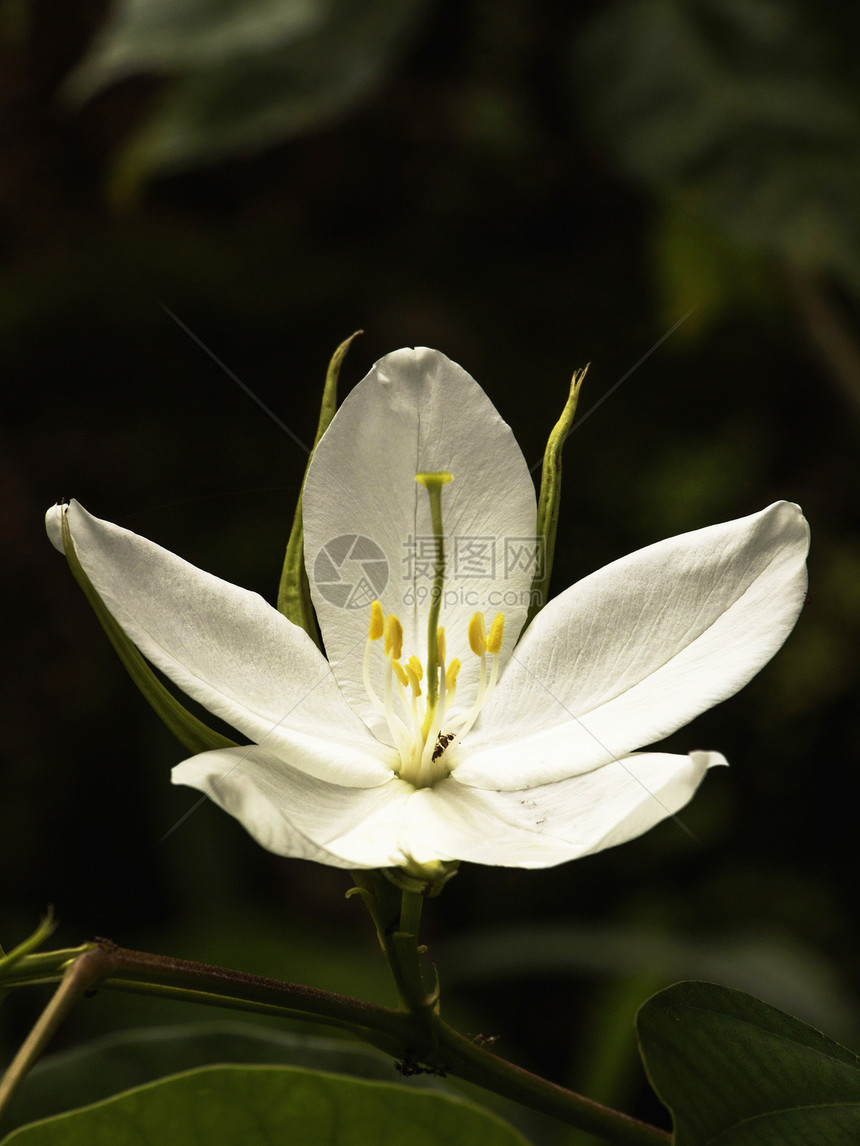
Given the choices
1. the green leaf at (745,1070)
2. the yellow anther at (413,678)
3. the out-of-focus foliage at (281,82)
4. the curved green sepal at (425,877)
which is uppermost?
the out-of-focus foliage at (281,82)

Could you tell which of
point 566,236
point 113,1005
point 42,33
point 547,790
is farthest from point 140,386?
point 547,790

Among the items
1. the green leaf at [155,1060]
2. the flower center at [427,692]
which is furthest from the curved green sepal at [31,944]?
the green leaf at [155,1060]

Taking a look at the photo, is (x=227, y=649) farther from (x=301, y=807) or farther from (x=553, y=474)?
(x=553, y=474)

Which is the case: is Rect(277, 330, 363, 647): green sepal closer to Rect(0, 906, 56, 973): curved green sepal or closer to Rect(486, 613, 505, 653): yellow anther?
Rect(486, 613, 505, 653): yellow anther

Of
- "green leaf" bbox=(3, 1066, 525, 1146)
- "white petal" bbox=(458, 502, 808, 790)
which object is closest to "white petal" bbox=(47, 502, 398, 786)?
"white petal" bbox=(458, 502, 808, 790)

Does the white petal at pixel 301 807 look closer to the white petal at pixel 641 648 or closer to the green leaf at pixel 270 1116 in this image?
the white petal at pixel 641 648

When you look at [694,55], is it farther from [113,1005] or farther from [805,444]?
[113,1005]
